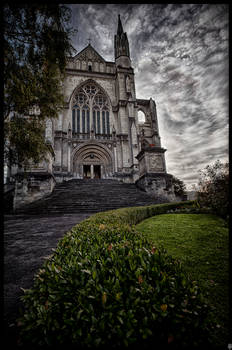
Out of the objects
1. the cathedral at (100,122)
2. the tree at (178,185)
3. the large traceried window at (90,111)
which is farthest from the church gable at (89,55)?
the tree at (178,185)

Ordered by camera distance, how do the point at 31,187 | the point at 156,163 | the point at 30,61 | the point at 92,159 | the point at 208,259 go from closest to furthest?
1. the point at 208,259
2. the point at 30,61
3. the point at 31,187
4. the point at 156,163
5. the point at 92,159

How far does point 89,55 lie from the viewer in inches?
858

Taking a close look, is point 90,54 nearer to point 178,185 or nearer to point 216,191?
point 178,185

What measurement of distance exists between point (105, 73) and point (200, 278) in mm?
24233

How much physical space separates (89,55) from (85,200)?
22.5 m

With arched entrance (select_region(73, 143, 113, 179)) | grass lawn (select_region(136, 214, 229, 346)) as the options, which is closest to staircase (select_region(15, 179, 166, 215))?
grass lawn (select_region(136, 214, 229, 346))

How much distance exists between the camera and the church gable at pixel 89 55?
21.4 m

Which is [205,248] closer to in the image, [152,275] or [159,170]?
[152,275]

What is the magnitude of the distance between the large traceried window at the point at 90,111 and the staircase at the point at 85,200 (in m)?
9.34

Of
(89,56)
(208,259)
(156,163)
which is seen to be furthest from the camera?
(89,56)

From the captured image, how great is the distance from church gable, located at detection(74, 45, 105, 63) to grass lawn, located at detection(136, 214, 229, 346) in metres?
25.2

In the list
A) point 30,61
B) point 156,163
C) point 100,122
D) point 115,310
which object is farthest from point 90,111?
point 115,310

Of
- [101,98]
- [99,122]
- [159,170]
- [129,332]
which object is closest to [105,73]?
[101,98]

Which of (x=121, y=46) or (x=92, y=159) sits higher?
(x=121, y=46)
